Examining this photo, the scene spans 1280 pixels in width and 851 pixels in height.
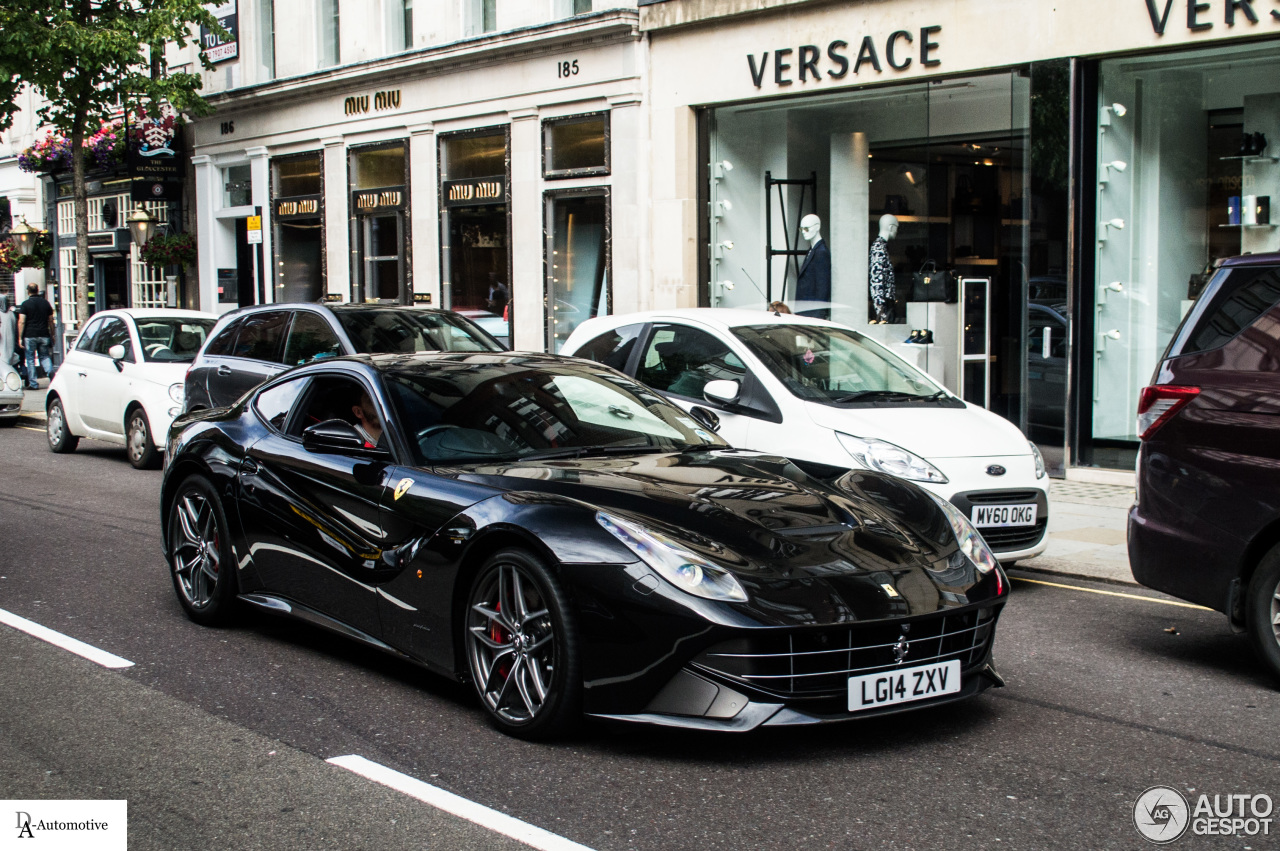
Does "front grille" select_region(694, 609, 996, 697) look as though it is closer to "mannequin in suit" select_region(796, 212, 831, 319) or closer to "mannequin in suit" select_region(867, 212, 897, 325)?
"mannequin in suit" select_region(867, 212, 897, 325)

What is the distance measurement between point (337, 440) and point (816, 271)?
11.7 metres

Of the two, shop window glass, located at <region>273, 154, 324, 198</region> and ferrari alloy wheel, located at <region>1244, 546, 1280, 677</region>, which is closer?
ferrari alloy wheel, located at <region>1244, 546, 1280, 677</region>

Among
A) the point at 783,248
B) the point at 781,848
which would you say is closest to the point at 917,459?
the point at 781,848

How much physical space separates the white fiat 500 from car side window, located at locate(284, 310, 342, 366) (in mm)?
2564

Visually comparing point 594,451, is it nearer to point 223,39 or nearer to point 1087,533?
point 1087,533

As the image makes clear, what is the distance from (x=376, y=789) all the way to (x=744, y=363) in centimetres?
508

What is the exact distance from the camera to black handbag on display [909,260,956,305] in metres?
15.1

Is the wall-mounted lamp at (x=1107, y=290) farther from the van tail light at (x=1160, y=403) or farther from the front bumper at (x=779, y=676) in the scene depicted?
the front bumper at (x=779, y=676)

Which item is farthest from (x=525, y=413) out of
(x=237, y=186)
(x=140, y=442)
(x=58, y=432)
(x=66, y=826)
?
(x=237, y=186)

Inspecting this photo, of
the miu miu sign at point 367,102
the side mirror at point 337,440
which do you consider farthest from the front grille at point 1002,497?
the miu miu sign at point 367,102

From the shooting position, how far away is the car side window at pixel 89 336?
1596 centimetres

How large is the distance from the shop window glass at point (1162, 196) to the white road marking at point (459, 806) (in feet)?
32.5

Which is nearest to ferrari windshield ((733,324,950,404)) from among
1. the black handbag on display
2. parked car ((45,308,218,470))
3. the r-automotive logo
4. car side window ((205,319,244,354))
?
the r-automotive logo

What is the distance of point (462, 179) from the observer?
2125 centimetres
